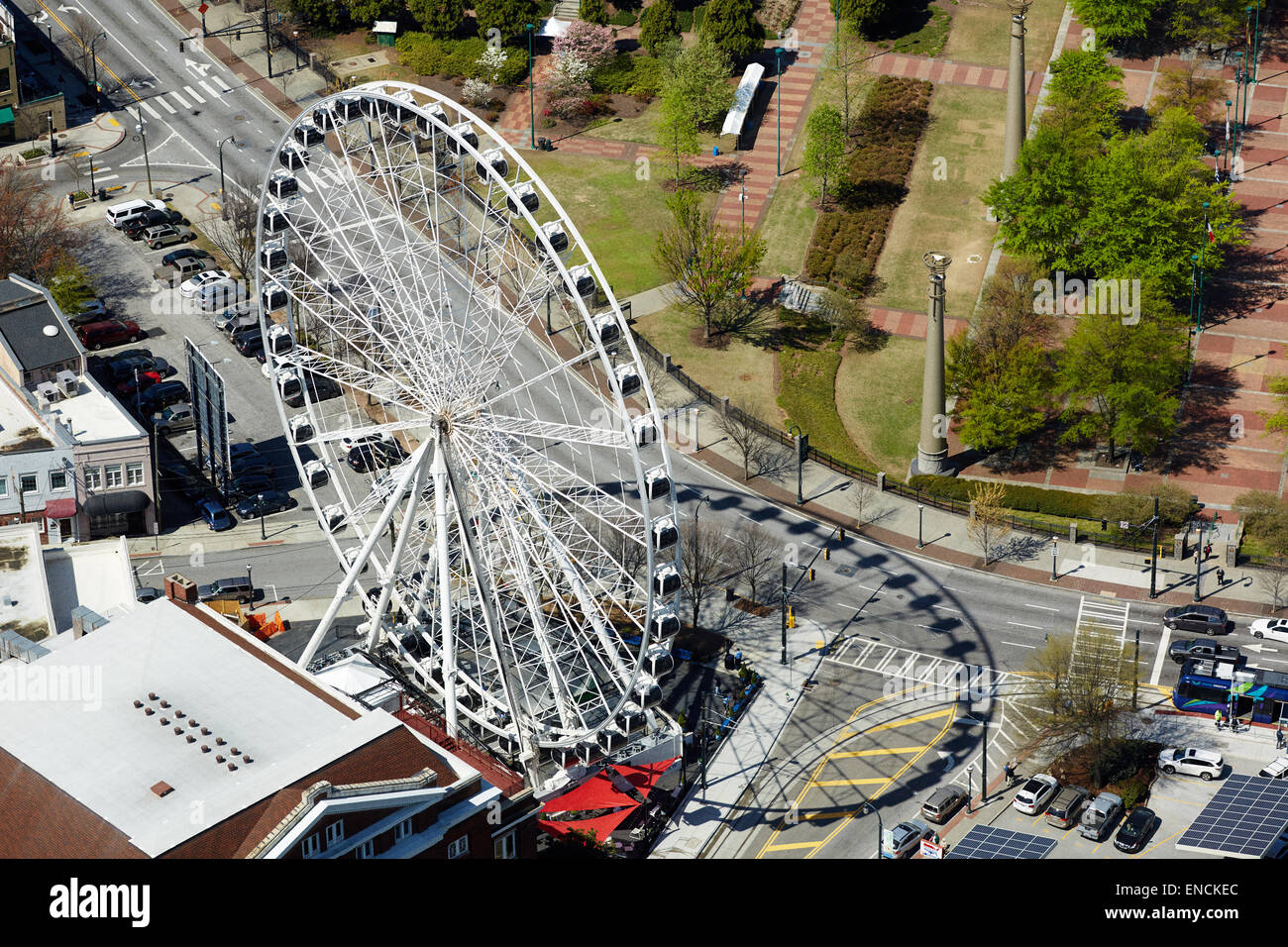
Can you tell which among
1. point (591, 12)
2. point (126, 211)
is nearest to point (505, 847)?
point (126, 211)

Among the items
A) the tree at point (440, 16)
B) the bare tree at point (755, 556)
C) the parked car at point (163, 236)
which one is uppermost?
the tree at point (440, 16)

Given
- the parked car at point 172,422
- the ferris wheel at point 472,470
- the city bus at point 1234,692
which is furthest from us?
the parked car at point 172,422

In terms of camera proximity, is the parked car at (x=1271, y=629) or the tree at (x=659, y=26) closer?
the parked car at (x=1271, y=629)

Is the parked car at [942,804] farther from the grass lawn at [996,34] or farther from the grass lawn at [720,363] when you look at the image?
the grass lawn at [996,34]

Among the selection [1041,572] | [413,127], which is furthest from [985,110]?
[413,127]

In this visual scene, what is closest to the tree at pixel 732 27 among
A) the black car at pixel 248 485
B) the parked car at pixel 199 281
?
the parked car at pixel 199 281

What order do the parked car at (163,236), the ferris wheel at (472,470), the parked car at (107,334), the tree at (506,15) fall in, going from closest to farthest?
the ferris wheel at (472,470) < the parked car at (107,334) < the parked car at (163,236) < the tree at (506,15)

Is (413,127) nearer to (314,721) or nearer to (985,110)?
(314,721)
